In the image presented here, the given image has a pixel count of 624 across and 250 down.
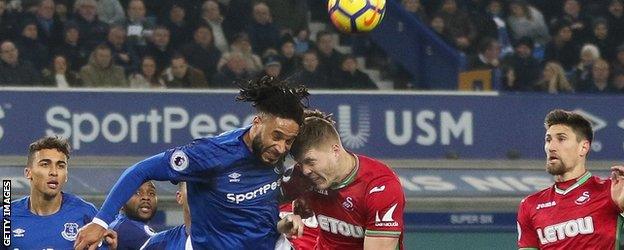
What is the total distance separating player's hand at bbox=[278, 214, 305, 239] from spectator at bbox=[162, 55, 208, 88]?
7.18 m

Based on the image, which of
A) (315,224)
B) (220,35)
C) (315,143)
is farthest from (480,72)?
(315,143)

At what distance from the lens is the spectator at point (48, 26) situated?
14258 mm

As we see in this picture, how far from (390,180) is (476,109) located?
6.71 m

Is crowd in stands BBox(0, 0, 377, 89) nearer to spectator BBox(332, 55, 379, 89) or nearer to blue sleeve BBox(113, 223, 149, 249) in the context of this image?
spectator BBox(332, 55, 379, 89)

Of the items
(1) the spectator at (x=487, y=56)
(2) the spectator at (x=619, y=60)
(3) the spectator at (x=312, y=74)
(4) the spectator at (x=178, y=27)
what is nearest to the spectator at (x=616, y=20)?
(2) the spectator at (x=619, y=60)

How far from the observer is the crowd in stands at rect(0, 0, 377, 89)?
46.1ft

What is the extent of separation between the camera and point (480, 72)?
1498cm

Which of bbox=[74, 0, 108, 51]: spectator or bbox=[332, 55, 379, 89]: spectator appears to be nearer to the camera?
bbox=[74, 0, 108, 51]: spectator

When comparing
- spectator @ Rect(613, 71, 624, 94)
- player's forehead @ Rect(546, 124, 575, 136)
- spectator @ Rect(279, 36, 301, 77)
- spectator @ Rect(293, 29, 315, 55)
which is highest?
spectator @ Rect(293, 29, 315, 55)

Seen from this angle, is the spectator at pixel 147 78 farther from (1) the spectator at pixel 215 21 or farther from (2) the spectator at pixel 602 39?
(2) the spectator at pixel 602 39

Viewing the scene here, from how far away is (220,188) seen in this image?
23.3ft

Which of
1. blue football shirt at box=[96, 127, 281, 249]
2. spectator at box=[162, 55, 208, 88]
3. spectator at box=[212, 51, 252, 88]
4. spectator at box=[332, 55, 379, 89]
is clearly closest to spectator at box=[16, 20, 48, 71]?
spectator at box=[162, 55, 208, 88]

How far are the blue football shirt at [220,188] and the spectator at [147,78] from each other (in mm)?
7001

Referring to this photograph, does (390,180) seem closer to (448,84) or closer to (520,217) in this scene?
(520,217)
